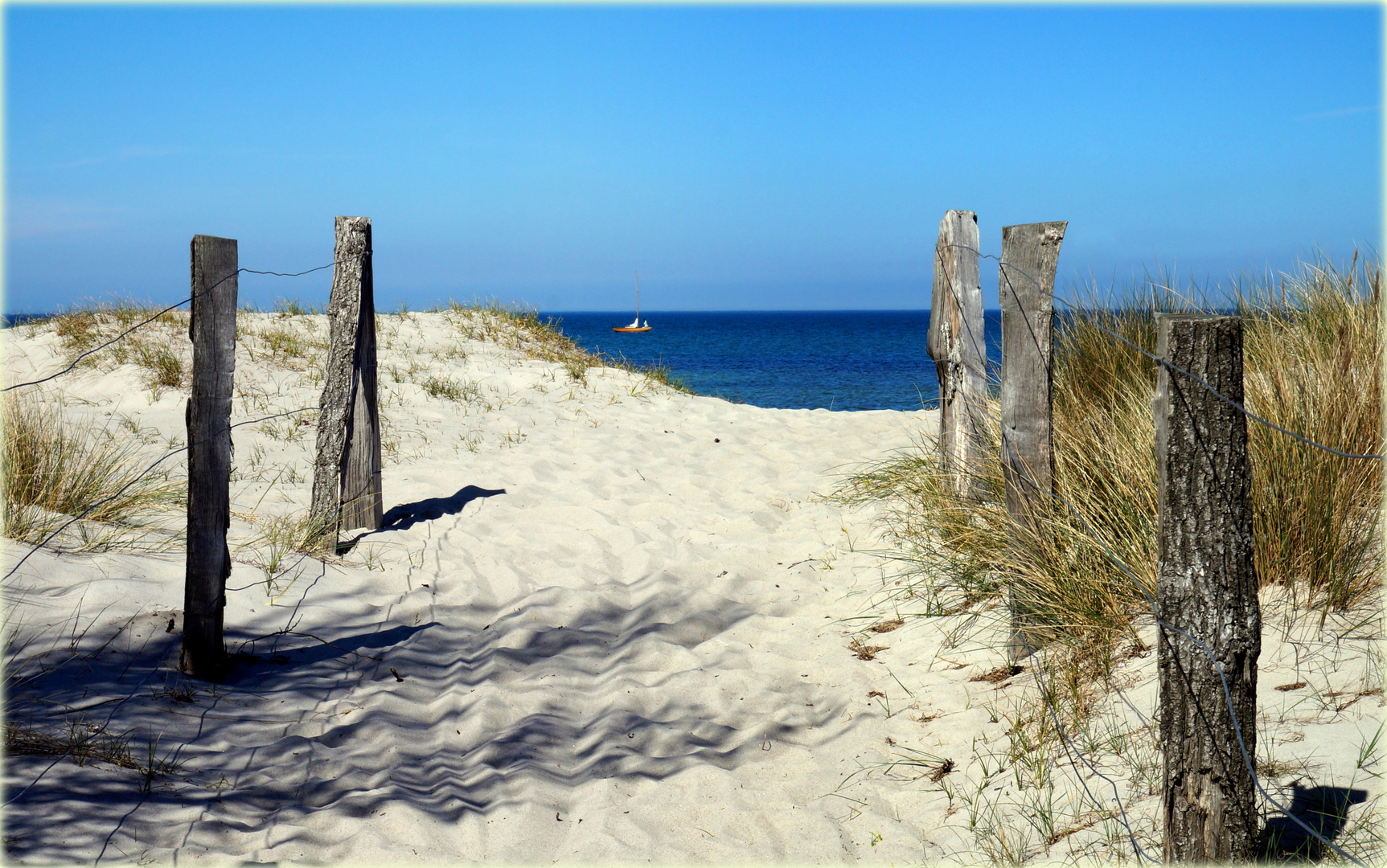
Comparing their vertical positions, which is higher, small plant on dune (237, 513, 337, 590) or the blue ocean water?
the blue ocean water

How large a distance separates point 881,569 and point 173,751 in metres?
3.46

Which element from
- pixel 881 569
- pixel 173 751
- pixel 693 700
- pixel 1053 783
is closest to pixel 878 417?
pixel 881 569

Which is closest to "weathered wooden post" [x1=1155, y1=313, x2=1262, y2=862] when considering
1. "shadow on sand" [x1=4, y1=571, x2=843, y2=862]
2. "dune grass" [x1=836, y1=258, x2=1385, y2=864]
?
"dune grass" [x1=836, y1=258, x2=1385, y2=864]

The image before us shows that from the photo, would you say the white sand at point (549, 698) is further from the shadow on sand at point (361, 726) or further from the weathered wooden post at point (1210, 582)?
the weathered wooden post at point (1210, 582)

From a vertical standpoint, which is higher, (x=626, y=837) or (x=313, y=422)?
(x=313, y=422)

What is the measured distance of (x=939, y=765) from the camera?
304 centimetres

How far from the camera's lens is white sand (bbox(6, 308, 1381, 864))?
2619mm

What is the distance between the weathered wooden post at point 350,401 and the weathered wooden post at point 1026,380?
3.80m

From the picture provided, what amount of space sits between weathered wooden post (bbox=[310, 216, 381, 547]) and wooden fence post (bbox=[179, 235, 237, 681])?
1.63 metres

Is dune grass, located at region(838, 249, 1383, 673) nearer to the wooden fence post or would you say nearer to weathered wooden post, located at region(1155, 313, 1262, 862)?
weathered wooden post, located at region(1155, 313, 1262, 862)

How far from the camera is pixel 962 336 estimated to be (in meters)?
4.97

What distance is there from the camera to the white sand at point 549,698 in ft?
8.59

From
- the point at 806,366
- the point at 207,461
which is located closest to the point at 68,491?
the point at 207,461

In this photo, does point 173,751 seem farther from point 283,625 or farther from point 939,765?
point 939,765
